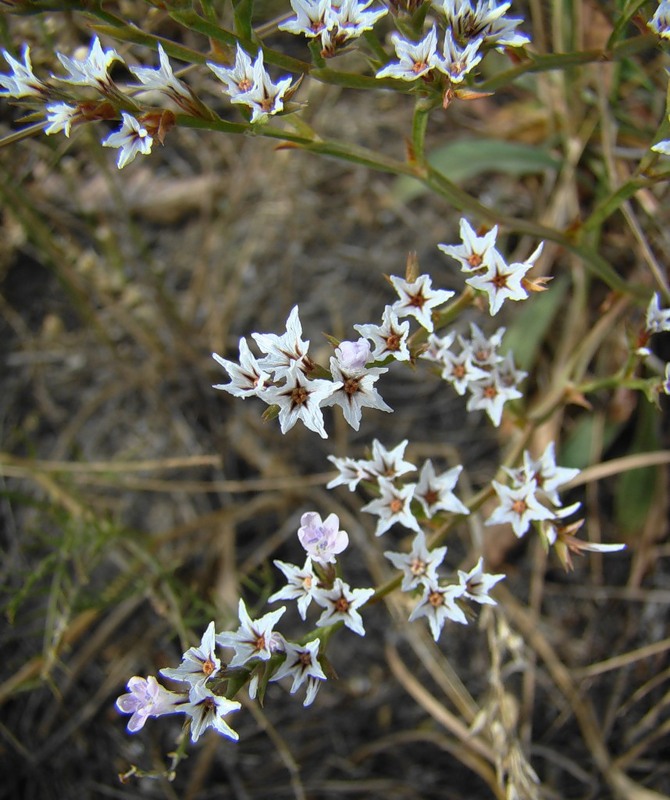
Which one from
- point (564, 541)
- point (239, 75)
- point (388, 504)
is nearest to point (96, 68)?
point (239, 75)

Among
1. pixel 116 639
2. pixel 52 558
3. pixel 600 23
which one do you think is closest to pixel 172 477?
pixel 116 639

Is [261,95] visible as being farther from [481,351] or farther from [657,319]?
[657,319]

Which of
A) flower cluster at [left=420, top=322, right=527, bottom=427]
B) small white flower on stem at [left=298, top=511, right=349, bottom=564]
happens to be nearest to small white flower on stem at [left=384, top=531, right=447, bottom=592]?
small white flower on stem at [left=298, top=511, right=349, bottom=564]

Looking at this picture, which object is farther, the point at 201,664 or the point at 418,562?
the point at 418,562

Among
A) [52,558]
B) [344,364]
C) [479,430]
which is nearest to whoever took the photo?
[344,364]

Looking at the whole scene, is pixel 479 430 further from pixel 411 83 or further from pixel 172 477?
pixel 411 83

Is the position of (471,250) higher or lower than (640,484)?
higher

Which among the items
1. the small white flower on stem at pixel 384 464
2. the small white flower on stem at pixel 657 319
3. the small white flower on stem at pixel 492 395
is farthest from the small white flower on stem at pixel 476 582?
the small white flower on stem at pixel 657 319
